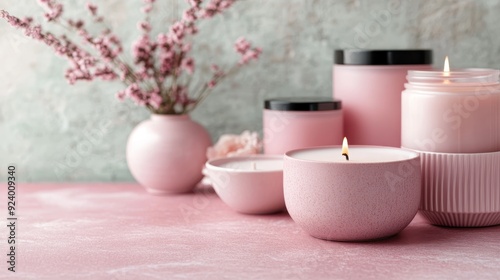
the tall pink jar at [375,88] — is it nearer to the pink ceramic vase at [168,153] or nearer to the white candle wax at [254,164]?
the white candle wax at [254,164]

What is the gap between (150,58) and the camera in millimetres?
1016

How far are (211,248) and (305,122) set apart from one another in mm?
269

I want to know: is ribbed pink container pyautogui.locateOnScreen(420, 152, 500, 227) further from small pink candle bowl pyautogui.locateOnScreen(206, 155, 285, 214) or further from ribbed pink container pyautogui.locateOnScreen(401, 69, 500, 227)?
small pink candle bowl pyautogui.locateOnScreen(206, 155, 285, 214)

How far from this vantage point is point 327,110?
37.2 inches

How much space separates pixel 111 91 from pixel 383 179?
56 cm

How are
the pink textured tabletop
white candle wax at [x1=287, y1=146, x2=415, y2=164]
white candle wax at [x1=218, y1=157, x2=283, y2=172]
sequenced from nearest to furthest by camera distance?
the pink textured tabletop
white candle wax at [x1=287, y1=146, x2=415, y2=164]
white candle wax at [x1=218, y1=157, x2=283, y2=172]

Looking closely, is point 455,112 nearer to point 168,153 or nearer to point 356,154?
point 356,154

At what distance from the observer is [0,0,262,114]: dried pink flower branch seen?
97cm

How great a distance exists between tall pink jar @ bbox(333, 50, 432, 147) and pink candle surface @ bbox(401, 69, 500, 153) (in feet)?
0.37

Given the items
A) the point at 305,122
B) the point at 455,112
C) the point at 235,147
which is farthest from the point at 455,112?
the point at 235,147

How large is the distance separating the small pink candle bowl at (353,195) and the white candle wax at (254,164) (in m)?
0.16

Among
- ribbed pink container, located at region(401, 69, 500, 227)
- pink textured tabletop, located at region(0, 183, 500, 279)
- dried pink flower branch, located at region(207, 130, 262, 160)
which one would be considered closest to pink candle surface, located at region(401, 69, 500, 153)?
ribbed pink container, located at region(401, 69, 500, 227)

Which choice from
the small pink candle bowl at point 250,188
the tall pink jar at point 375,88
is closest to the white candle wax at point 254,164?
the small pink candle bowl at point 250,188

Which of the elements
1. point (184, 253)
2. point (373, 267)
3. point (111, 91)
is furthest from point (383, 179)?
point (111, 91)
